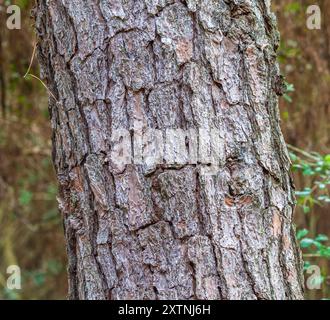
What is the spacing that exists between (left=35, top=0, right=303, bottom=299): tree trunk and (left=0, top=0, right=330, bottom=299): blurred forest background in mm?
1210

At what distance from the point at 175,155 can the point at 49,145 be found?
3.59m

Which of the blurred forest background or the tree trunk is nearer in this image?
the tree trunk

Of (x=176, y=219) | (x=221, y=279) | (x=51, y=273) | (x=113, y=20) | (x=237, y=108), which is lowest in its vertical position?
(x=51, y=273)

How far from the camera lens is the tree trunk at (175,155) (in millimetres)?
1605

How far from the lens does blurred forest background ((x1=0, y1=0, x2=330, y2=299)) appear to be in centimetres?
357

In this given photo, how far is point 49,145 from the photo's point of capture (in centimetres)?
508

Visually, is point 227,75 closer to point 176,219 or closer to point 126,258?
point 176,219

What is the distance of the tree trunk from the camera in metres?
1.61

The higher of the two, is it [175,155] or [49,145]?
[49,145]

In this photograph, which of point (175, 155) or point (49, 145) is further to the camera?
point (49, 145)

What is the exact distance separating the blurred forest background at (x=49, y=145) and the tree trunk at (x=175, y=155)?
3.97ft
